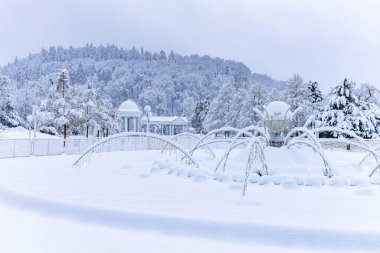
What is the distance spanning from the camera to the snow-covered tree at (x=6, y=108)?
173ft

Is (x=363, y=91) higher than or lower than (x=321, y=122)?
higher

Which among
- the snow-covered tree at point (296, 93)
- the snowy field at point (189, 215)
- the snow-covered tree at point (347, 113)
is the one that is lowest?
the snowy field at point (189, 215)

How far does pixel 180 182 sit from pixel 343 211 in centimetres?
445

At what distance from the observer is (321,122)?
40594 mm

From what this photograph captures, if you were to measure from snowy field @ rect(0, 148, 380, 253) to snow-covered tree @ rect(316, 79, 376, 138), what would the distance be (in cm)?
2921

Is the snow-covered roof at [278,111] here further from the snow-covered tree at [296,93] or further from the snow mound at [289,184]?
the snow-covered tree at [296,93]

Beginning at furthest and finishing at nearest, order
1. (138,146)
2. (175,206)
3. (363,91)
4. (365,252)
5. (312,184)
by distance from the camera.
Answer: (363,91)
(138,146)
(312,184)
(175,206)
(365,252)

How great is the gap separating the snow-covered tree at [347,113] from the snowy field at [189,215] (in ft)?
95.8

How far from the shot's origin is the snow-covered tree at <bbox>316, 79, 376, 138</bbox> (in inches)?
1512

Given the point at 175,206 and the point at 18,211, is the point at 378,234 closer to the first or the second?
the point at 175,206

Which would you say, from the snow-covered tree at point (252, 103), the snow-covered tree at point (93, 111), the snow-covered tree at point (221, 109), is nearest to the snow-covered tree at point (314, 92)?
the snow-covered tree at point (252, 103)

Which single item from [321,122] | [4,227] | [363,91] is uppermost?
[363,91]

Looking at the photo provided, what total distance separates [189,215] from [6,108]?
2083 inches

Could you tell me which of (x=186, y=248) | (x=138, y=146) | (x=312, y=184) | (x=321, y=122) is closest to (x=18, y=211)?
(x=186, y=248)
